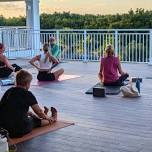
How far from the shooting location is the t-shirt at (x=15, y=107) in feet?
15.7

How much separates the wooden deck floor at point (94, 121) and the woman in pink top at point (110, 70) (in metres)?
0.44

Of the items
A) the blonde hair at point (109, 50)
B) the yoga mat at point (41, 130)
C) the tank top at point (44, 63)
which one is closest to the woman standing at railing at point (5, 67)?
the tank top at point (44, 63)

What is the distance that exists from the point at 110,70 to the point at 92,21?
1043cm

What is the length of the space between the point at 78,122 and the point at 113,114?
65 cm

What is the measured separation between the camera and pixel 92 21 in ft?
60.5

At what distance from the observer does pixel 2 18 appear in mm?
19703

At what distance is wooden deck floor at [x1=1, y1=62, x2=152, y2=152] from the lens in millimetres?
4535

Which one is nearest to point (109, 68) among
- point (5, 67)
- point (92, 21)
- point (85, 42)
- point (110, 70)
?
point (110, 70)

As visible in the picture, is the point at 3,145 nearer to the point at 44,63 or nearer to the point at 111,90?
the point at 111,90

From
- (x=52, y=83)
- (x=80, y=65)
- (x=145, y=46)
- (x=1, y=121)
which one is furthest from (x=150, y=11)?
(x=1, y=121)

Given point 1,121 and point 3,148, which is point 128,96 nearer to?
point 1,121

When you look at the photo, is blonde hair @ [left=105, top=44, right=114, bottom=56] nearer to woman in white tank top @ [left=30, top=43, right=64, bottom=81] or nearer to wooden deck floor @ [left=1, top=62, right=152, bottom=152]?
wooden deck floor @ [left=1, top=62, right=152, bottom=152]

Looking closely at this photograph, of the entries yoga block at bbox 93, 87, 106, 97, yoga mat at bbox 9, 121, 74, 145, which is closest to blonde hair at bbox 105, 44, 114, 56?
yoga block at bbox 93, 87, 106, 97

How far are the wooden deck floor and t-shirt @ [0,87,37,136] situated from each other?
28 centimetres
